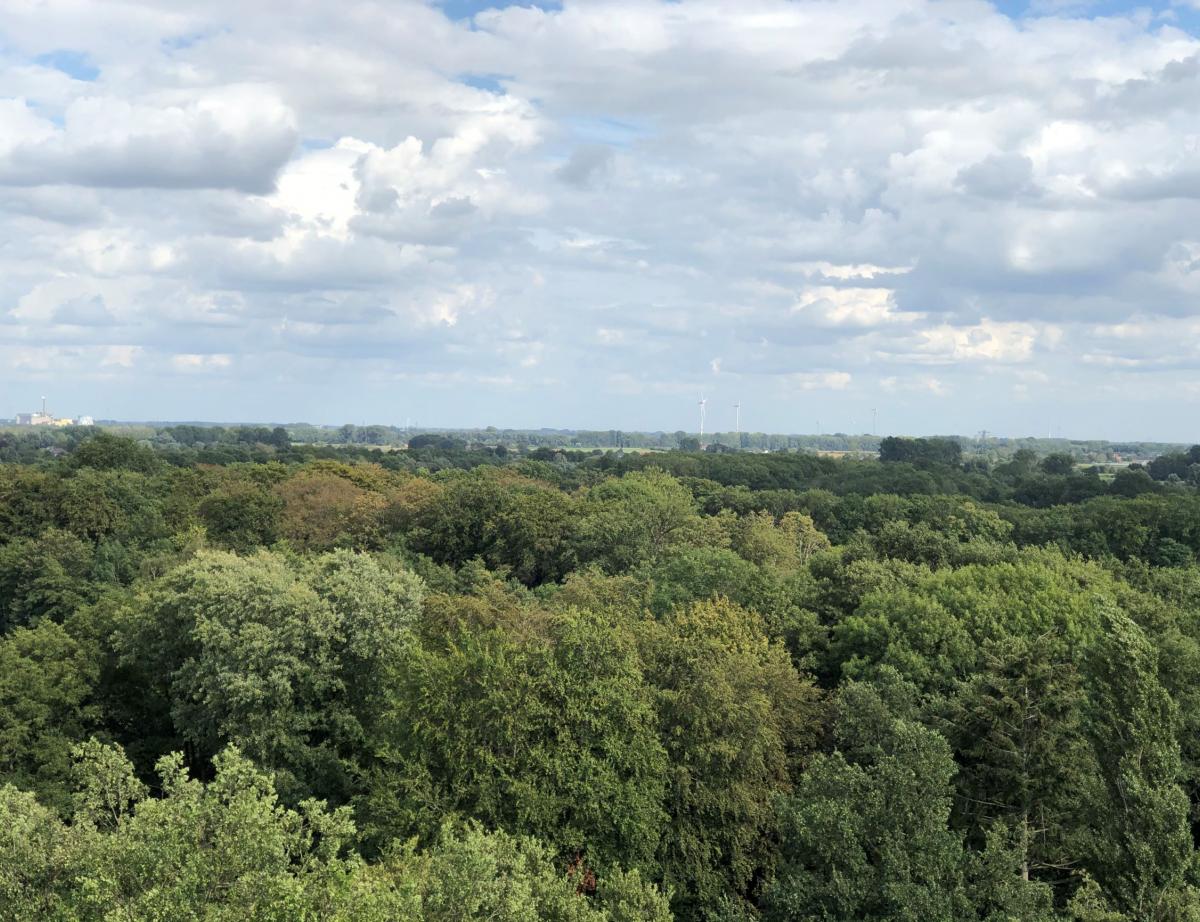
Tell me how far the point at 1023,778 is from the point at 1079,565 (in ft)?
95.4

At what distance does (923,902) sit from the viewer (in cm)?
2398

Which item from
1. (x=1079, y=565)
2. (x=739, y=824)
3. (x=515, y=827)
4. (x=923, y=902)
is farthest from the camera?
(x=1079, y=565)

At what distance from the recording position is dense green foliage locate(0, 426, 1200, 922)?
22.4m

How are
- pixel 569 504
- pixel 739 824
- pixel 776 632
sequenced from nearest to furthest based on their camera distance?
1. pixel 739 824
2. pixel 776 632
3. pixel 569 504

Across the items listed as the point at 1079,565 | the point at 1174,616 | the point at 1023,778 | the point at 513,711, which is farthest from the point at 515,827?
the point at 1079,565

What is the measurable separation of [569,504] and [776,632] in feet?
118

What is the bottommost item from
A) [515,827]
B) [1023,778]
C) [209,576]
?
[515,827]

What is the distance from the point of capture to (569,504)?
81.8m

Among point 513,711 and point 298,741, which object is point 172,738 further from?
point 513,711

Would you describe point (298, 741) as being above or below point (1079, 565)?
below

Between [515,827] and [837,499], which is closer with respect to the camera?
[515,827]

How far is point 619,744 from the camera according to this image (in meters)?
32.2

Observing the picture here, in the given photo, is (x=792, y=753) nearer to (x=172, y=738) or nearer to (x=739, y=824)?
(x=739, y=824)

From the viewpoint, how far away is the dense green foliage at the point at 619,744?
2242cm
